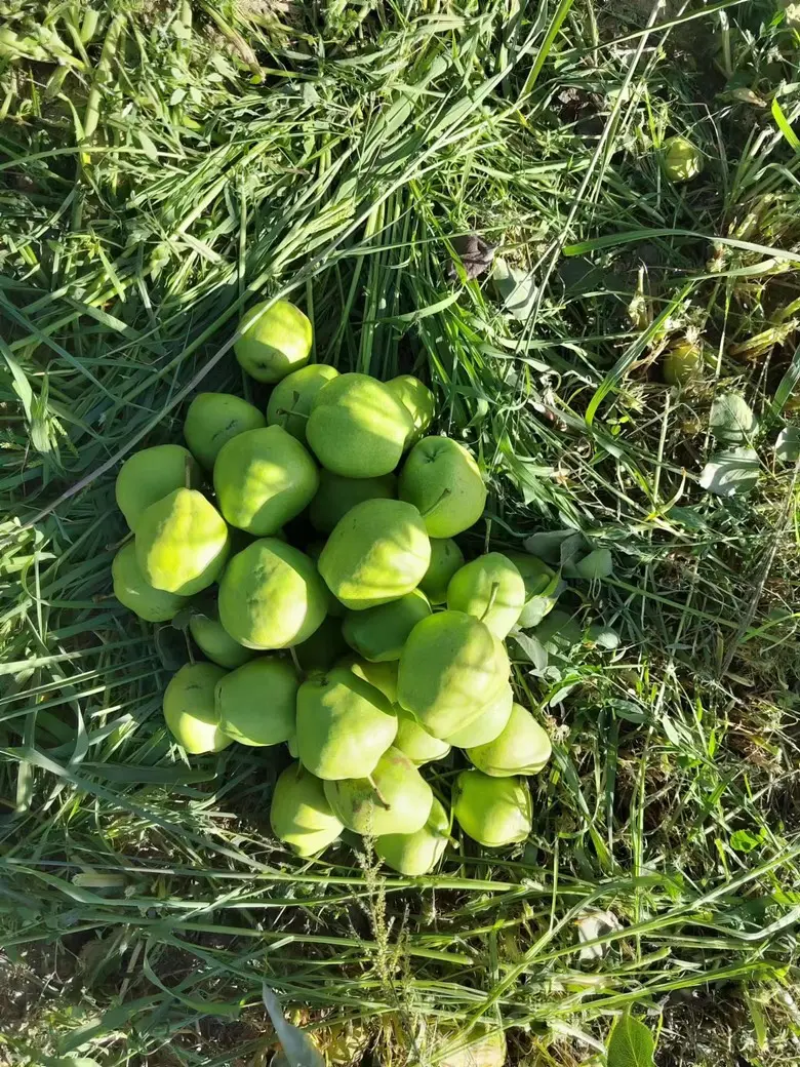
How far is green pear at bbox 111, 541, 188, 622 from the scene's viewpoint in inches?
72.4

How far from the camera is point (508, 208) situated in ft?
6.95

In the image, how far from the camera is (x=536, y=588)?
2.01 metres

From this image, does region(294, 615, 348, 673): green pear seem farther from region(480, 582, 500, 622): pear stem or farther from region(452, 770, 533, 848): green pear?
region(452, 770, 533, 848): green pear

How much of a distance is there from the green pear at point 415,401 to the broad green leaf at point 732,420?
82 cm

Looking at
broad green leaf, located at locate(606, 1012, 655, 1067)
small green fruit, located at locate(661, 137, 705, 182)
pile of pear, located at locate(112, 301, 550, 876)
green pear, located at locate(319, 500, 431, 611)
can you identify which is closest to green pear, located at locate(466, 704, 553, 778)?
pile of pear, located at locate(112, 301, 550, 876)

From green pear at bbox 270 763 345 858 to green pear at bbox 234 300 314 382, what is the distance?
104 cm

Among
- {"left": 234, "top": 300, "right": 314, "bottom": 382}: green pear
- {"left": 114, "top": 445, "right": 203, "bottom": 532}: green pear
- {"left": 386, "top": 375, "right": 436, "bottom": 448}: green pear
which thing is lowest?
{"left": 114, "top": 445, "right": 203, "bottom": 532}: green pear

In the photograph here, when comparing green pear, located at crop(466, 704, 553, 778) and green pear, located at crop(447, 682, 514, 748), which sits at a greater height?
green pear, located at crop(447, 682, 514, 748)

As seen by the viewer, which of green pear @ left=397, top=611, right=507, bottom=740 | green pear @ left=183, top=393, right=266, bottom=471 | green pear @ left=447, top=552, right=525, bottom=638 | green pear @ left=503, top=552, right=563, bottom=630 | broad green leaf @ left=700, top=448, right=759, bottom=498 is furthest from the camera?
broad green leaf @ left=700, top=448, right=759, bottom=498

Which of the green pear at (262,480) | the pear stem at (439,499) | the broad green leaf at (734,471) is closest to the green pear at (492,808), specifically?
the pear stem at (439,499)

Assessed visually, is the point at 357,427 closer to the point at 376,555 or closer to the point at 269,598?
the point at 376,555

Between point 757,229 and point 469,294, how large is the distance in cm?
88

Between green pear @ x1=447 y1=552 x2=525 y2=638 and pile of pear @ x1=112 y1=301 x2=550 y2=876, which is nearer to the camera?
pile of pear @ x1=112 y1=301 x2=550 y2=876

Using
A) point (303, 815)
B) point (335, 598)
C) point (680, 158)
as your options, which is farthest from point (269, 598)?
point (680, 158)
